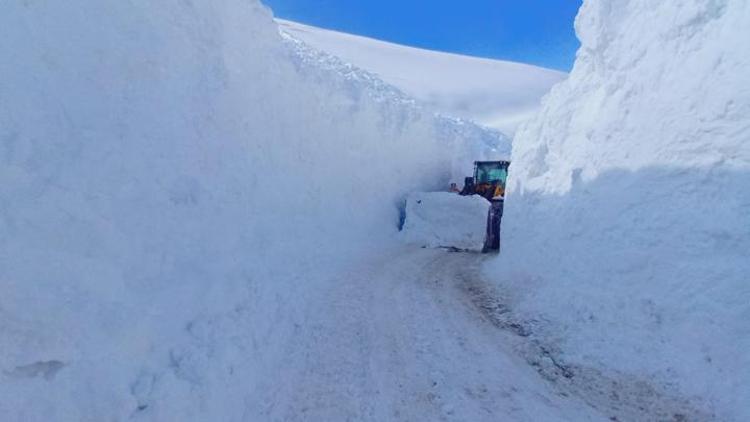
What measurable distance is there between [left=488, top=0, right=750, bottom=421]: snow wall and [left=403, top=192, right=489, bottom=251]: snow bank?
6992 millimetres

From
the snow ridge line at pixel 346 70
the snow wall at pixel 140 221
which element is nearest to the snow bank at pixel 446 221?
the snow ridge line at pixel 346 70

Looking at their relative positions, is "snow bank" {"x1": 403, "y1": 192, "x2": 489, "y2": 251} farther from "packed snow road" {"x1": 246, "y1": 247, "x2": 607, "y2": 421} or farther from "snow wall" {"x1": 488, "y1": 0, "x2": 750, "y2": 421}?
"packed snow road" {"x1": 246, "y1": 247, "x2": 607, "y2": 421}

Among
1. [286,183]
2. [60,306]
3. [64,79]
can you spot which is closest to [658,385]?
[60,306]

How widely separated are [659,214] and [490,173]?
51.4ft

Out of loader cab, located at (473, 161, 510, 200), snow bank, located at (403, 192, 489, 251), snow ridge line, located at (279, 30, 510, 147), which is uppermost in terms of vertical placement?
snow ridge line, located at (279, 30, 510, 147)

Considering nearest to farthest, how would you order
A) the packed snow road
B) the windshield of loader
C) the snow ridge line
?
the packed snow road < the snow ridge line < the windshield of loader

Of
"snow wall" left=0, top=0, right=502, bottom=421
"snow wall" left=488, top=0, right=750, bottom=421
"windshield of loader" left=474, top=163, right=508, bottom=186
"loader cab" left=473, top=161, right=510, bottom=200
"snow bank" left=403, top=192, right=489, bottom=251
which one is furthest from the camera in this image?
Result: "windshield of loader" left=474, top=163, right=508, bottom=186

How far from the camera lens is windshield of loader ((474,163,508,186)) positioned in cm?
2120

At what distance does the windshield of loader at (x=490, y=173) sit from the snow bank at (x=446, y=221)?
13.6 ft

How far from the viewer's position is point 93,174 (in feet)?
15.5

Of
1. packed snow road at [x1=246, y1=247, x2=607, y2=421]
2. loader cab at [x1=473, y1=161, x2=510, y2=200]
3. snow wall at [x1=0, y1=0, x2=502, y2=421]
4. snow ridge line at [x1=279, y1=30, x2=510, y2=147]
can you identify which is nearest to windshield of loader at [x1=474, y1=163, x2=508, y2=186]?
loader cab at [x1=473, y1=161, x2=510, y2=200]

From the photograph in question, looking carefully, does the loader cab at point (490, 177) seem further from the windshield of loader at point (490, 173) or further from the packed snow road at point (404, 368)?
the packed snow road at point (404, 368)

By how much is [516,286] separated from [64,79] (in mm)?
8065

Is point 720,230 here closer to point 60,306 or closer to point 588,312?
point 588,312
